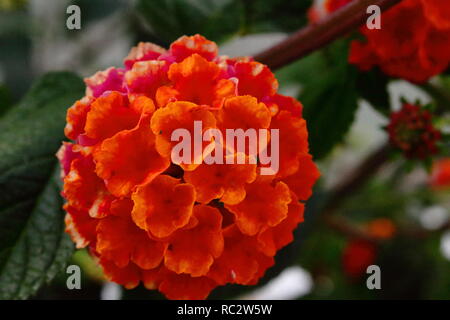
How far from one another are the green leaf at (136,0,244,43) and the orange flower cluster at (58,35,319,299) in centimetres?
18

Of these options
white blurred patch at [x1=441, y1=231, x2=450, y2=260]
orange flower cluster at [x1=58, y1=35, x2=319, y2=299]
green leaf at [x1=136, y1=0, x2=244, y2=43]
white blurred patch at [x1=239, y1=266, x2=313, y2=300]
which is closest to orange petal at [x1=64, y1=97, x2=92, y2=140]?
orange flower cluster at [x1=58, y1=35, x2=319, y2=299]

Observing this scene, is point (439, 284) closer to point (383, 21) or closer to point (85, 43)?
point (383, 21)

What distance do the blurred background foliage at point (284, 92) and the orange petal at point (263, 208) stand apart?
15 cm

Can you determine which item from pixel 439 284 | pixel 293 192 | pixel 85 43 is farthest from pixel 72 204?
pixel 85 43

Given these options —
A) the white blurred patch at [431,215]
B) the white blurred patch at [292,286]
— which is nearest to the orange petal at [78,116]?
the white blurred patch at [292,286]

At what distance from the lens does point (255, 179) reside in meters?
0.36

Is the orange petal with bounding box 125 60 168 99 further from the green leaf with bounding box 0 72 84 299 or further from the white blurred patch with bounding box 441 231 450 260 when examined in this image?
the white blurred patch with bounding box 441 231 450 260

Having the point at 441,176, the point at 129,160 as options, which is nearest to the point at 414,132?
the point at 129,160

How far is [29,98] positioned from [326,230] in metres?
0.54

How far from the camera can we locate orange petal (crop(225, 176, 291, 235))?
1.18 feet

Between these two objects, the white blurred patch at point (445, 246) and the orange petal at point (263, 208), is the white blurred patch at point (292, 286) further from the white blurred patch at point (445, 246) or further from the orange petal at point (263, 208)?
the orange petal at point (263, 208)

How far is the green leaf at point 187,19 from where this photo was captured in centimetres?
57

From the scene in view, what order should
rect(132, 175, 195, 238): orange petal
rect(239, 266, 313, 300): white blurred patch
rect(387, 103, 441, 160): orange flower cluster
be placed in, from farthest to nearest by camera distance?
rect(239, 266, 313, 300): white blurred patch → rect(387, 103, 441, 160): orange flower cluster → rect(132, 175, 195, 238): orange petal

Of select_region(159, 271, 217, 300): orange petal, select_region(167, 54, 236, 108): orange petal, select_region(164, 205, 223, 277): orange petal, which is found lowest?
select_region(159, 271, 217, 300): orange petal
